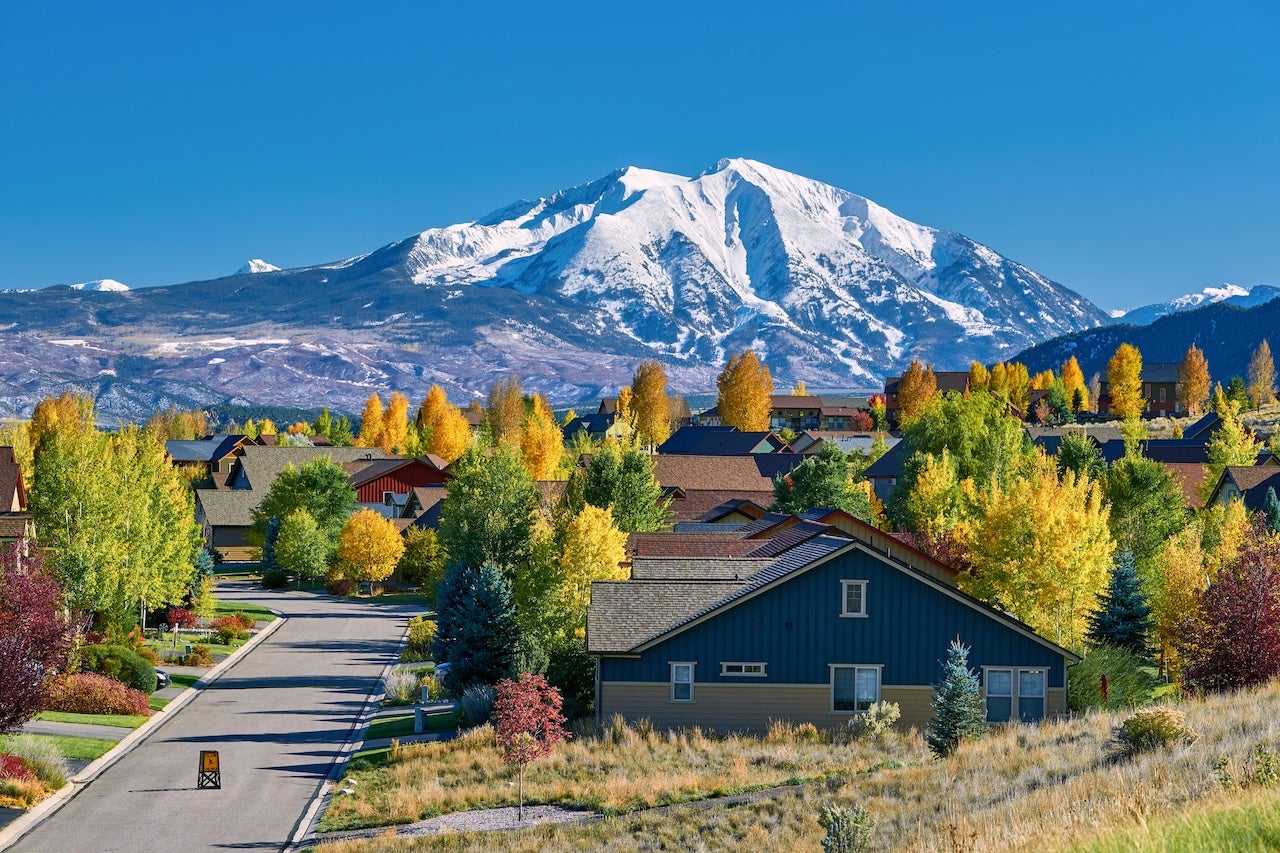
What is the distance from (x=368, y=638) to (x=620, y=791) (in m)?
38.2

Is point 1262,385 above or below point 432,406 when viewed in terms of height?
above

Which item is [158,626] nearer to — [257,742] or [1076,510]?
[257,742]

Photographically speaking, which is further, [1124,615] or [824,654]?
[1124,615]

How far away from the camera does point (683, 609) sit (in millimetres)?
41062

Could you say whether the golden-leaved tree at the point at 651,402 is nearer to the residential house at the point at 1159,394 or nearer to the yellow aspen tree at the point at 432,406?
the yellow aspen tree at the point at 432,406

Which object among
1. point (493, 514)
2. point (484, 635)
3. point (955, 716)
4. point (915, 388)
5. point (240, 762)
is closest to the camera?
point (955, 716)

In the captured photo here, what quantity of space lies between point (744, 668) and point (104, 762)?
17918mm

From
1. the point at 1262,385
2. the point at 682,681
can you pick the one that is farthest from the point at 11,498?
the point at 1262,385

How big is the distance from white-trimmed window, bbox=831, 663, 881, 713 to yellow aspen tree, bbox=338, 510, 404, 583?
5336cm

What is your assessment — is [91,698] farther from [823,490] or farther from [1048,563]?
[823,490]

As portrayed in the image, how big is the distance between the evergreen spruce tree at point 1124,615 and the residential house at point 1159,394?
143 metres

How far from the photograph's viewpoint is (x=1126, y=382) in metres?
169

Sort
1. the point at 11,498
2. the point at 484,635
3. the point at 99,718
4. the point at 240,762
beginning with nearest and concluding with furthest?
the point at 240,762
the point at 99,718
the point at 484,635
the point at 11,498

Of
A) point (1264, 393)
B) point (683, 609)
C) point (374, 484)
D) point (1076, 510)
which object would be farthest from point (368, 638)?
point (1264, 393)
